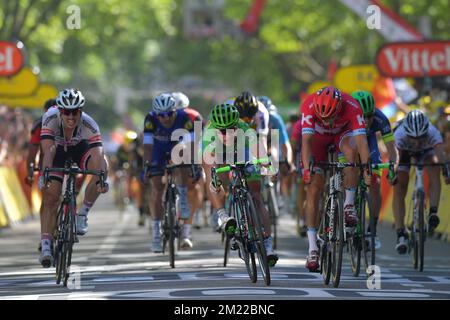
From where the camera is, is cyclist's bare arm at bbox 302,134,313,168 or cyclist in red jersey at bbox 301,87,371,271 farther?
cyclist's bare arm at bbox 302,134,313,168

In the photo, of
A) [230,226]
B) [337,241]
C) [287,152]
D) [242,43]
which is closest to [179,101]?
[287,152]

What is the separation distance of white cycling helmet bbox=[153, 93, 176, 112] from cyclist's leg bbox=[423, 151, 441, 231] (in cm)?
287

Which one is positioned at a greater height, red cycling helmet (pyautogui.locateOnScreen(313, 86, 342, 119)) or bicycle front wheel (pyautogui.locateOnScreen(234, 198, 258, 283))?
red cycling helmet (pyautogui.locateOnScreen(313, 86, 342, 119))

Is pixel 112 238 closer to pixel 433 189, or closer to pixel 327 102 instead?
pixel 433 189

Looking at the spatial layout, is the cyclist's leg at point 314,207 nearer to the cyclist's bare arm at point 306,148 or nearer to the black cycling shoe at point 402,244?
the cyclist's bare arm at point 306,148

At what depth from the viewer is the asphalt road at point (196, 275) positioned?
1334 cm

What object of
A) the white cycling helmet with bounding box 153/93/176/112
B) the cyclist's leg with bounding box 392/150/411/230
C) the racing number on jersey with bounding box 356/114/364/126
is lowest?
the cyclist's leg with bounding box 392/150/411/230

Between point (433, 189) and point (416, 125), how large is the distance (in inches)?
29.4

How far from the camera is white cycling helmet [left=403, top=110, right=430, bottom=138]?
16766 mm

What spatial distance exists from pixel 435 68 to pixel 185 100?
37.6ft

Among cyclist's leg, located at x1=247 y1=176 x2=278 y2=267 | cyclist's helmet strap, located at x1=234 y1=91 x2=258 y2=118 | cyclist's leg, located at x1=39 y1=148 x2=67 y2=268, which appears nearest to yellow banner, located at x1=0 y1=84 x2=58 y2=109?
cyclist's helmet strap, located at x1=234 y1=91 x2=258 y2=118

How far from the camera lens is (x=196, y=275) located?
15547 mm

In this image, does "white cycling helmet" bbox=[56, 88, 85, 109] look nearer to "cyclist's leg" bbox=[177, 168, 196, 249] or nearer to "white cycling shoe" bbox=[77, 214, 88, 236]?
"white cycling shoe" bbox=[77, 214, 88, 236]

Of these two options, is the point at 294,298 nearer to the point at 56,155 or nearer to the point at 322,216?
the point at 322,216
